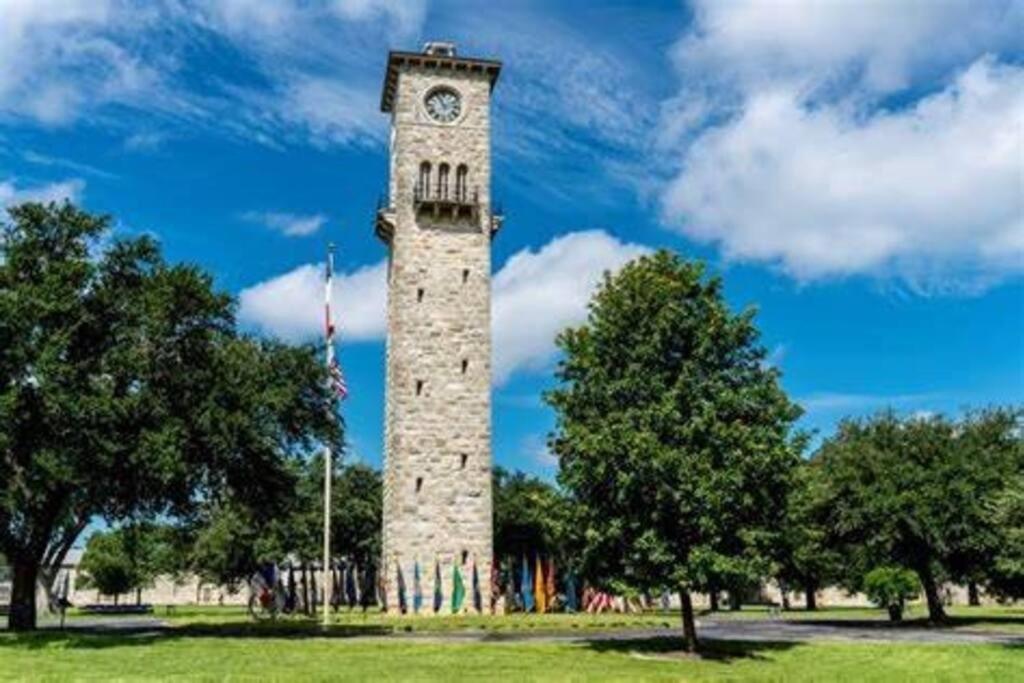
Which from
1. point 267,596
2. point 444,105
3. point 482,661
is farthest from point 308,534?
point 482,661

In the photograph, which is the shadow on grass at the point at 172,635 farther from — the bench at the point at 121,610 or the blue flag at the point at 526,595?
the bench at the point at 121,610

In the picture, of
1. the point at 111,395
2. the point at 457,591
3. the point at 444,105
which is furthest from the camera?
the point at 444,105

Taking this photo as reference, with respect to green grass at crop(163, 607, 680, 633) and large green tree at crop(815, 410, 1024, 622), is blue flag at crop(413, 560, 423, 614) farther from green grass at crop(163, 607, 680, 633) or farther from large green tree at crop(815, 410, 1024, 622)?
large green tree at crop(815, 410, 1024, 622)

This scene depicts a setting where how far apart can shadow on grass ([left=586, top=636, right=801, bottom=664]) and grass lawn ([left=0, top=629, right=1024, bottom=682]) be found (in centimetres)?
3

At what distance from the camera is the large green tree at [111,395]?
30.4 metres

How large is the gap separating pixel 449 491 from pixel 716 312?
24.7 metres

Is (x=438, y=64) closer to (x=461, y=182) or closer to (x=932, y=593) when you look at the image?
(x=461, y=182)

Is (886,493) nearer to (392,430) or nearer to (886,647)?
(886,647)

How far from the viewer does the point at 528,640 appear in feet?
98.1

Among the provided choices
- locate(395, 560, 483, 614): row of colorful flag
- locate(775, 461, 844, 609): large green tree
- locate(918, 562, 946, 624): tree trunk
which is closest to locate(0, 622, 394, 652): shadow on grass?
locate(395, 560, 483, 614): row of colorful flag

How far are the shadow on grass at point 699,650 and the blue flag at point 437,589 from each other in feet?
61.4

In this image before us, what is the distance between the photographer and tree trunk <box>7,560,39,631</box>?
35.0m

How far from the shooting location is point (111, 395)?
31594 millimetres

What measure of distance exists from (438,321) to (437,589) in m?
12.3
